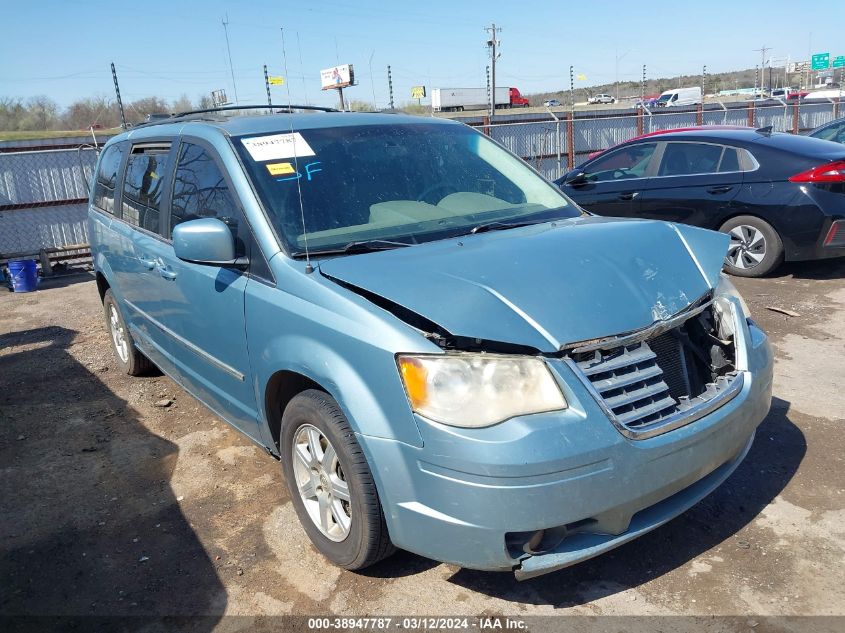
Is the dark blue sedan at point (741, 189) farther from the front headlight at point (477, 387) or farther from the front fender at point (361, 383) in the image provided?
the front headlight at point (477, 387)

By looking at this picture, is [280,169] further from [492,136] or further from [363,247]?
[492,136]

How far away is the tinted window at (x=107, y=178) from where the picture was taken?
5.09 m

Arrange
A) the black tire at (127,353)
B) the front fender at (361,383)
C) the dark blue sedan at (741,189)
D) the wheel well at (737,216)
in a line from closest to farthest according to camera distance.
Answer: the front fender at (361,383) < the black tire at (127,353) < the dark blue sedan at (741,189) < the wheel well at (737,216)

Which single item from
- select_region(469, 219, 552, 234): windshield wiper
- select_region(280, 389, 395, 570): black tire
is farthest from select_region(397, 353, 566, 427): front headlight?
select_region(469, 219, 552, 234): windshield wiper

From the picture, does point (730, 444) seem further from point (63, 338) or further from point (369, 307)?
point (63, 338)

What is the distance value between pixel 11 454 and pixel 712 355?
4228mm


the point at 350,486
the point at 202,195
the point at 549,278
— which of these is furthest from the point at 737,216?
the point at 350,486

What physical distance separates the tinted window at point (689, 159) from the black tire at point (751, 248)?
0.67m

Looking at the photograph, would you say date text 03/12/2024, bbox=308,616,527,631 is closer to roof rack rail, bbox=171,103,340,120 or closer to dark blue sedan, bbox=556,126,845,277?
roof rack rail, bbox=171,103,340,120

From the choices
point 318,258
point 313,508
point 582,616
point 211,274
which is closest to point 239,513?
point 313,508

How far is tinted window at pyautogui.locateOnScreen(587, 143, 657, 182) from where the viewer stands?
26.5 ft

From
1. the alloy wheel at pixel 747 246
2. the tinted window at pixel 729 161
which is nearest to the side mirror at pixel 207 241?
the alloy wheel at pixel 747 246

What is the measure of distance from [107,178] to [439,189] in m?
3.05

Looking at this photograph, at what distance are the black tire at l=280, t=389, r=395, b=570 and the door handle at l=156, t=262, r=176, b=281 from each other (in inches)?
52.8
